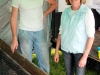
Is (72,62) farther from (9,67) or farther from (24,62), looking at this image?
(9,67)

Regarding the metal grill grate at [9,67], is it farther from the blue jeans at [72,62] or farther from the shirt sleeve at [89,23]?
the shirt sleeve at [89,23]

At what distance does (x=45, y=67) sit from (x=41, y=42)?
356 millimetres

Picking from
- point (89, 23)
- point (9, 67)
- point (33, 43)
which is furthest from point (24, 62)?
point (89, 23)

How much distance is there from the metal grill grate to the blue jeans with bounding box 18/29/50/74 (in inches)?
8.5

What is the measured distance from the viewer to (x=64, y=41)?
2.29m

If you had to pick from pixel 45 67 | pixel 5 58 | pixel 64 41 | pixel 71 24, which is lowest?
pixel 45 67

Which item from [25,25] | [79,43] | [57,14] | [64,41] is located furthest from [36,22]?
[57,14]

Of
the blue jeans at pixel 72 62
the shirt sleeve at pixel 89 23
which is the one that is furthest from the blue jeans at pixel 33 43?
the shirt sleeve at pixel 89 23

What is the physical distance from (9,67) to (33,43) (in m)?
0.50

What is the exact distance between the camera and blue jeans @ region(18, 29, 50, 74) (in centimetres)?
261

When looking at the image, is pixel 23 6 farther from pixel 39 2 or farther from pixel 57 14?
pixel 57 14

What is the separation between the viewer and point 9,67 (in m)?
2.38

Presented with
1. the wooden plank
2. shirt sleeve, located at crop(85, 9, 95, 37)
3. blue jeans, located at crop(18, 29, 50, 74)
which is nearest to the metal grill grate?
the wooden plank

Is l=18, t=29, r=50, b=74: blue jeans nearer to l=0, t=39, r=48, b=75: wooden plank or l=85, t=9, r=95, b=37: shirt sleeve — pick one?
l=0, t=39, r=48, b=75: wooden plank
